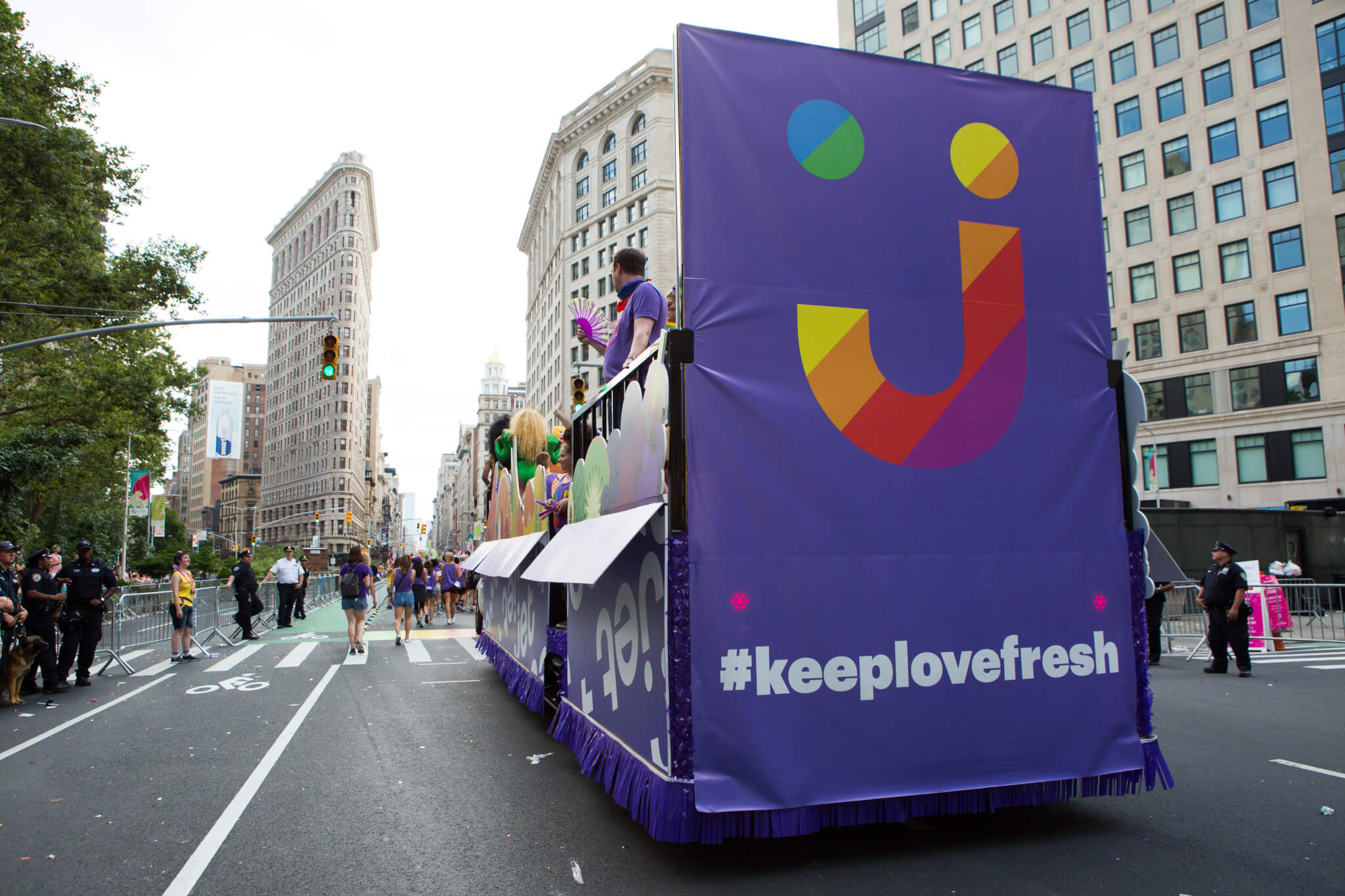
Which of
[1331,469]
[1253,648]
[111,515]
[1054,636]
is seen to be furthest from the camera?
[111,515]

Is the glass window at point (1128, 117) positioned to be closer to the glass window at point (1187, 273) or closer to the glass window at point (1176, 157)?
the glass window at point (1176, 157)

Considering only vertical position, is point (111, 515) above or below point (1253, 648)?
above

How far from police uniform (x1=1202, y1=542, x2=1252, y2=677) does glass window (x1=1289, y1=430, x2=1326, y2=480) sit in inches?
1178

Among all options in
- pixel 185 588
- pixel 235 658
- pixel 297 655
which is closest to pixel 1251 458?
pixel 297 655

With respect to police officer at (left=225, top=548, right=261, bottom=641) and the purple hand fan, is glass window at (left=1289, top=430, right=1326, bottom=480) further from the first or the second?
police officer at (left=225, top=548, right=261, bottom=641)

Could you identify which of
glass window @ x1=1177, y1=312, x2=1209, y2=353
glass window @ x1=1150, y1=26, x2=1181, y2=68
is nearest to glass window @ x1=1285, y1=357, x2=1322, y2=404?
glass window @ x1=1177, y1=312, x2=1209, y2=353

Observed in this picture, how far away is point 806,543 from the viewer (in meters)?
4.41

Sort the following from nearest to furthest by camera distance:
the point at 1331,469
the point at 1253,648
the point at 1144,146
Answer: the point at 1253,648, the point at 1331,469, the point at 1144,146

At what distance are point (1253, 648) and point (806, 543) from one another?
14.9 m

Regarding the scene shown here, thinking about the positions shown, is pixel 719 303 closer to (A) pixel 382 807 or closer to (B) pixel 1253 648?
(A) pixel 382 807

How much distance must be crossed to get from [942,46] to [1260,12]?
1601cm

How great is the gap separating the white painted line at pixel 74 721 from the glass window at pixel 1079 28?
48.7 m

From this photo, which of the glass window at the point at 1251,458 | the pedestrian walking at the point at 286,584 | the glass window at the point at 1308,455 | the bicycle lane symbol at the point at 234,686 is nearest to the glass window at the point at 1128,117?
the glass window at the point at 1251,458

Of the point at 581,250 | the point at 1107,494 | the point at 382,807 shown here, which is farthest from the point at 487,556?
the point at 581,250
